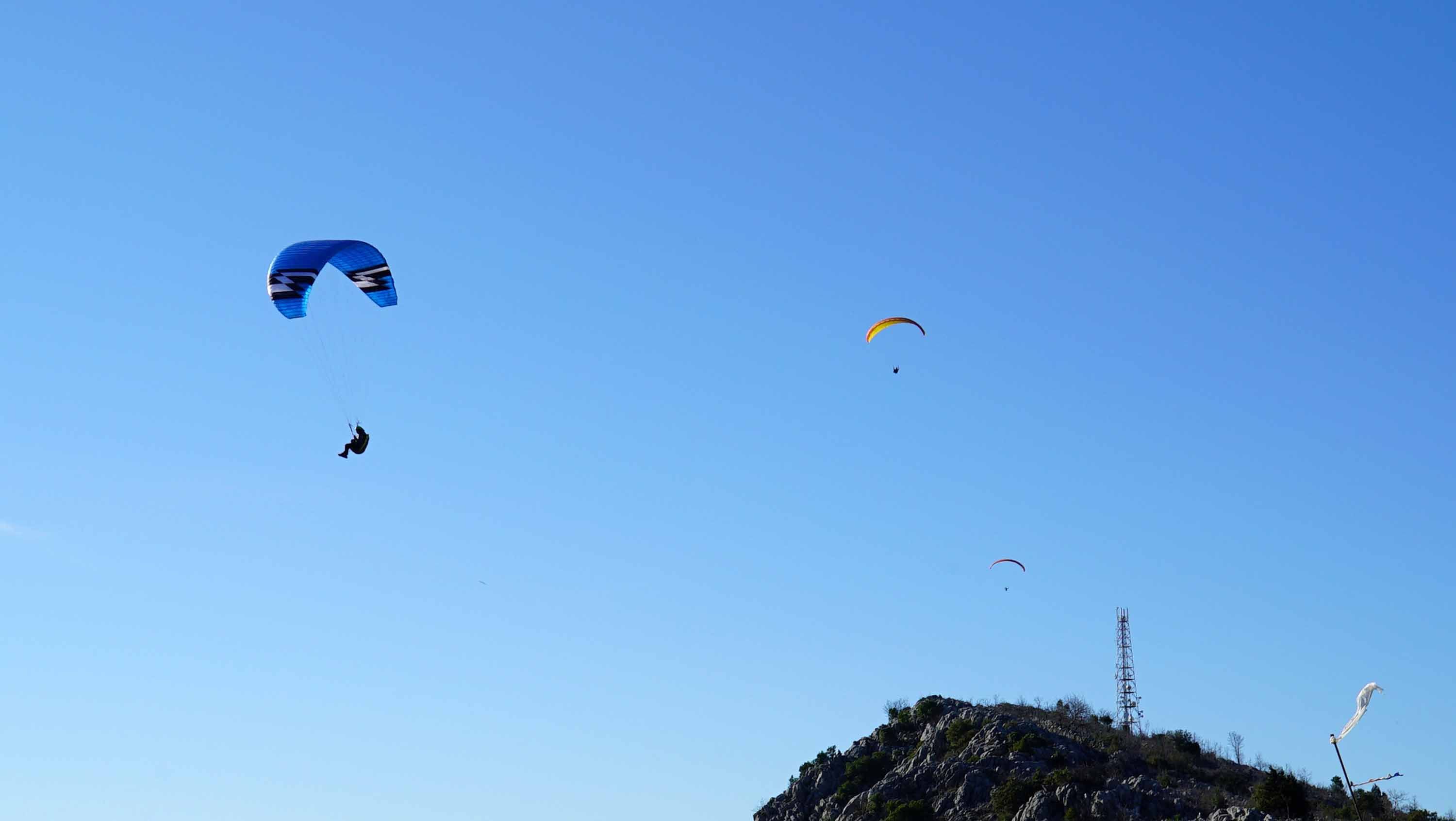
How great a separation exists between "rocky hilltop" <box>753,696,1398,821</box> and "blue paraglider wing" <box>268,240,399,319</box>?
36839 mm

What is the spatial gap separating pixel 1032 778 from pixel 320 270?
41954 mm

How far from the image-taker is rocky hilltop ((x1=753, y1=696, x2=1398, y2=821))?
231 feet

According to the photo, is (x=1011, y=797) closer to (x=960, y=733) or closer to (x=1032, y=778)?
(x=1032, y=778)

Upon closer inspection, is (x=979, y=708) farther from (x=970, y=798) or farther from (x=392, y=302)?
(x=392, y=302)

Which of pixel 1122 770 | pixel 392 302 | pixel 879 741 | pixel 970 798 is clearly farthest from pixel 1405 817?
pixel 392 302

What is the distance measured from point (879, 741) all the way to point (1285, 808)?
26978mm

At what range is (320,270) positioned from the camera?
68312 mm

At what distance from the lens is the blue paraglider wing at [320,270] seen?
68000mm

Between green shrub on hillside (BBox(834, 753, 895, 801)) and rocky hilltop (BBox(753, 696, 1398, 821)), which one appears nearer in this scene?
rocky hilltop (BBox(753, 696, 1398, 821))

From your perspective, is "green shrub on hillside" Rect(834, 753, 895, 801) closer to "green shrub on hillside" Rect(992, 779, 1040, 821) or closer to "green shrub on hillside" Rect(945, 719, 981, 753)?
"green shrub on hillside" Rect(945, 719, 981, 753)

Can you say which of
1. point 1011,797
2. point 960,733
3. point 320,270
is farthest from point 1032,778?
point 320,270

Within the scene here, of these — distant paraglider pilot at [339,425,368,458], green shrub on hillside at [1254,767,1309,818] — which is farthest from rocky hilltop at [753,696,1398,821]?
distant paraglider pilot at [339,425,368,458]

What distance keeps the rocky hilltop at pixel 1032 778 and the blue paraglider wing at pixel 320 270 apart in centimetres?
3684

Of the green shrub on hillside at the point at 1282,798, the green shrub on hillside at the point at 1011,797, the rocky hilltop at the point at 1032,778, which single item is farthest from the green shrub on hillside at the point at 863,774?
the green shrub on hillside at the point at 1282,798
